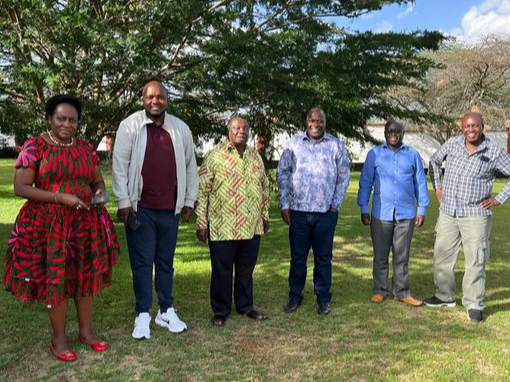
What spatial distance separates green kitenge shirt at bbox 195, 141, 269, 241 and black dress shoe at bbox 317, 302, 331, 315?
988 mm

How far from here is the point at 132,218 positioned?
3.80 meters

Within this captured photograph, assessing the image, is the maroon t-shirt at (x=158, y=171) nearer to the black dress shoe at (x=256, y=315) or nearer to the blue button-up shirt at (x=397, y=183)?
the black dress shoe at (x=256, y=315)

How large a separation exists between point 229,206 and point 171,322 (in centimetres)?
103

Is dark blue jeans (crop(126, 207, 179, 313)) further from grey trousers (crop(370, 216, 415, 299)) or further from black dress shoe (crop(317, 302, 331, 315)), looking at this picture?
grey trousers (crop(370, 216, 415, 299))

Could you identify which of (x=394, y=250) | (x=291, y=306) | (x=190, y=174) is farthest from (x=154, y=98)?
(x=394, y=250)

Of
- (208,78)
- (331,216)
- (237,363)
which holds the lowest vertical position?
(237,363)

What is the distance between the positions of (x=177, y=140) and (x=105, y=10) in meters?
3.35

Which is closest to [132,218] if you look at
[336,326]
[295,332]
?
[295,332]

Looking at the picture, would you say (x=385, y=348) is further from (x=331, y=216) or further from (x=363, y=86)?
(x=363, y=86)

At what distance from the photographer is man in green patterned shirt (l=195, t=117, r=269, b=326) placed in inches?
163

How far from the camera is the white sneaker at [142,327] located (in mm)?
3893

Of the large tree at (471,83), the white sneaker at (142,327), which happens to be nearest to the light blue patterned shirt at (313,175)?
the white sneaker at (142,327)

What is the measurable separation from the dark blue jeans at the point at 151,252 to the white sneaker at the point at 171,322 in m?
0.06

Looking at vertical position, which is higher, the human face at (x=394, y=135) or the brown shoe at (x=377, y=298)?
the human face at (x=394, y=135)
